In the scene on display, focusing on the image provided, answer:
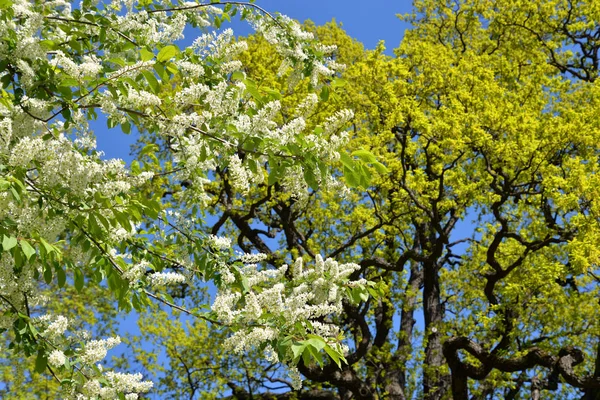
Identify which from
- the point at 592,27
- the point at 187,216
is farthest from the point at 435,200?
the point at 187,216

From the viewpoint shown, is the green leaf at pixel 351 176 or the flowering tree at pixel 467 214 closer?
the green leaf at pixel 351 176

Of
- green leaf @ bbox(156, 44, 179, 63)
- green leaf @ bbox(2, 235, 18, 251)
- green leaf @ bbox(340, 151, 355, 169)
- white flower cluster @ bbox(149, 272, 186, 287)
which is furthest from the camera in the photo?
white flower cluster @ bbox(149, 272, 186, 287)

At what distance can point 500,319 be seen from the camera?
1143cm

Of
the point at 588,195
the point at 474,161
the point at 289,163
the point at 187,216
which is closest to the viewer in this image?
the point at 289,163

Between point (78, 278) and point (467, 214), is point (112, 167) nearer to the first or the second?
point (78, 278)

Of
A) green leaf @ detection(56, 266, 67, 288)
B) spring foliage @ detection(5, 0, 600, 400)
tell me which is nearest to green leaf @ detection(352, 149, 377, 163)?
spring foliage @ detection(5, 0, 600, 400)

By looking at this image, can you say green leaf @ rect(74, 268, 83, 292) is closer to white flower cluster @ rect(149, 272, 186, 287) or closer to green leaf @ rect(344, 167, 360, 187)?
white flower cluster @ rect(149, 272, 186, 287)

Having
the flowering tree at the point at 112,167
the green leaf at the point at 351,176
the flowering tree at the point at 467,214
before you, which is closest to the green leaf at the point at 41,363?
the flowering tree at the point at 112,167

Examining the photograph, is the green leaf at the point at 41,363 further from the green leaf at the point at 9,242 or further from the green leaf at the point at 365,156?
the green leaf at the point at 365,156

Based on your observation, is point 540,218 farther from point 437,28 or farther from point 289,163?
point 289,163

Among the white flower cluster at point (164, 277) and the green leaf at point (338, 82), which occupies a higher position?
the green leaf at point (338, 82)

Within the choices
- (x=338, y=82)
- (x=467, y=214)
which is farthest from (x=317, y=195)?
(x=338, y=82)

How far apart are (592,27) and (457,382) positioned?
876cm

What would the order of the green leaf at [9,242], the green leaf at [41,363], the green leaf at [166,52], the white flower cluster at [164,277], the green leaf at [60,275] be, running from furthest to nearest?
1. the white flower cluster at [164,277]
2. the green leaf at [41,363]
3. the green leaf at [60,275]
4. the green leaf at [166,52]
5. the green leaf at [9,242]
